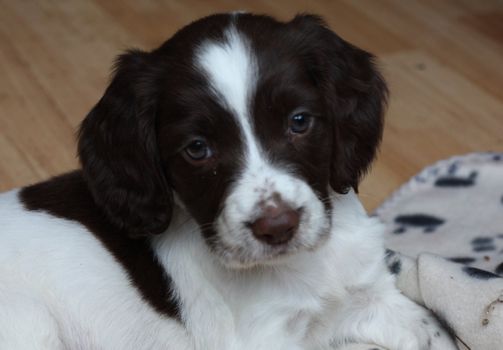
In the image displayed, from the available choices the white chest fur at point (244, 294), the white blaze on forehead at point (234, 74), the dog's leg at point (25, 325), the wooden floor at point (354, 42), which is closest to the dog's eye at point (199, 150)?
the white blaze on forehead at point (234, 74)

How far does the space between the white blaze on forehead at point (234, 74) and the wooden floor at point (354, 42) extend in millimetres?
1481

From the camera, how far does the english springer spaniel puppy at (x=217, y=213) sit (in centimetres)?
217

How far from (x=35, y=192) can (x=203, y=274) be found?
617mm

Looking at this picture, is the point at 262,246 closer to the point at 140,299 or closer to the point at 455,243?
the point at 140,299

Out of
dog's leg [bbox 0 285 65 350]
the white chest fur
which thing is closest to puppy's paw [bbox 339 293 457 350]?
the white chest fur

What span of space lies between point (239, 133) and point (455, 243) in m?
1.35

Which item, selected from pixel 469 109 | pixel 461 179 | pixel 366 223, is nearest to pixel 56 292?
pixel 366 223

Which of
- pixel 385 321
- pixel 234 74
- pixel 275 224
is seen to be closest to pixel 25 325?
pixel 275 224

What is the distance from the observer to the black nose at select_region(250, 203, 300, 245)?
2.07 m

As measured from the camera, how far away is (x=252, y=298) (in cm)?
248

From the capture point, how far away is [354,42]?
189 inches

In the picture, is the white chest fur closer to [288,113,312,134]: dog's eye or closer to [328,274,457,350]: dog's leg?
[328,274,457,350]: dog's leg

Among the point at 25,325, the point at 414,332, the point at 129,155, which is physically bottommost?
the point at 414,332

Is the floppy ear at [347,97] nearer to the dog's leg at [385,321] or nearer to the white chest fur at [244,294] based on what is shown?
the white chest fur at [244,294]
